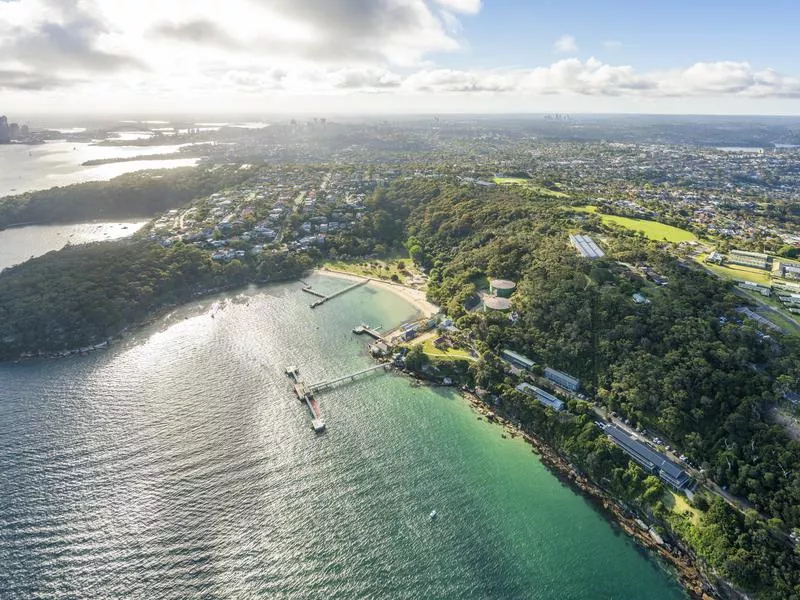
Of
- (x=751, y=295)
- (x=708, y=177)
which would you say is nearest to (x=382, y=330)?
(x=751, y=295)

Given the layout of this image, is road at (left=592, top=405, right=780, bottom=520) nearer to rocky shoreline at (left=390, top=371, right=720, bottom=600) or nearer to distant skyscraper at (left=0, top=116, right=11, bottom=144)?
rocky shoreline at (left=390, top=371, right=720, bottom=600)

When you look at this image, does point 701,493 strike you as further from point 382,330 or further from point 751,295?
point 382,330

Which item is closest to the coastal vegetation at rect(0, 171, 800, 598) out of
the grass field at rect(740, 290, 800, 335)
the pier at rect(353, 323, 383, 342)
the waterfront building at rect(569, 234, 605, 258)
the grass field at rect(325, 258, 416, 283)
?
the grass field at rect(325, 258, 416, 283)

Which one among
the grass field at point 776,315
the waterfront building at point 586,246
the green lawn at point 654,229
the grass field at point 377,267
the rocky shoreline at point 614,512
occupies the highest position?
the waterfront building at point 586,246

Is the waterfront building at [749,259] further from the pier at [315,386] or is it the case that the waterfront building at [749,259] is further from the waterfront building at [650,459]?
the pier at [315,386]

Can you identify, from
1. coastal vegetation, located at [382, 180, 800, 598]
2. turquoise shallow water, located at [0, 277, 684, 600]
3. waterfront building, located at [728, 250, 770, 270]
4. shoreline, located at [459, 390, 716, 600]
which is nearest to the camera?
turquoise shallow water, located at [0, 277, 684, 600]

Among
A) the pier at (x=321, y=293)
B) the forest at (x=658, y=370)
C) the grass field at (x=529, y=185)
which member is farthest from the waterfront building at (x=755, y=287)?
the pier at (x=321, y=293)

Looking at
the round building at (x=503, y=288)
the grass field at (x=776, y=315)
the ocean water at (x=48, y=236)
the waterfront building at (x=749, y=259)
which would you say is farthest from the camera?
the ocean water at (x=48, y=236)
